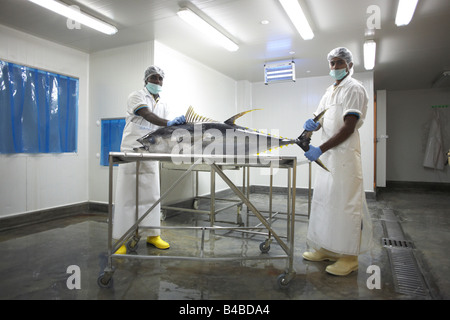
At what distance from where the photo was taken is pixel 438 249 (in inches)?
107

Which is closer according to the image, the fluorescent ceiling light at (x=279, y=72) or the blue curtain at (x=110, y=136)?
the blue curtain at (x=110, y=136)

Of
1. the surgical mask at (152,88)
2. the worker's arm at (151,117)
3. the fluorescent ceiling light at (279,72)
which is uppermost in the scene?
the fluorescent ceiling light at (279,72)

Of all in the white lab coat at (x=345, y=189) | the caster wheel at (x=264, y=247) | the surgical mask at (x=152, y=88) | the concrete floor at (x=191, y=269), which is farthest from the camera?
the caster wheel at (x=264, y=247)

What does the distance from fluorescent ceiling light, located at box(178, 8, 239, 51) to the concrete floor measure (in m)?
2.43

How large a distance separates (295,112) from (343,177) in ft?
14.0

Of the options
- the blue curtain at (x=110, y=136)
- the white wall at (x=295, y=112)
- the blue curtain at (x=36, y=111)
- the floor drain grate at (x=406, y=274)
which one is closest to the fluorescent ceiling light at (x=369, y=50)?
the white wall at (x=295, y=112)

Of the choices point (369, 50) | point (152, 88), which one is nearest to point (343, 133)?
point (152, 88)

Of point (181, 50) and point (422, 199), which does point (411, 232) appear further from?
point (181, 50)

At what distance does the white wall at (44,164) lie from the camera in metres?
3.40

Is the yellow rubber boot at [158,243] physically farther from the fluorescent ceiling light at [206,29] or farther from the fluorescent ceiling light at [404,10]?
the fluorescent ceiling light at [404,10]

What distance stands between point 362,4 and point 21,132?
166 inches

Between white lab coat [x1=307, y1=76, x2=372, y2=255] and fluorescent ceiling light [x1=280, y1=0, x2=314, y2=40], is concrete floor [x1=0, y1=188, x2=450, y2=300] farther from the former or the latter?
fluorescent ceiling light [x1=280, y1=0, x2=314, y2=40]

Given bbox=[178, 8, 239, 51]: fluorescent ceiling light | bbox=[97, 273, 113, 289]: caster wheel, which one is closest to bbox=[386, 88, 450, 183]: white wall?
bbox=[178, 8, 239, 51]: fluorescent ceiling light
